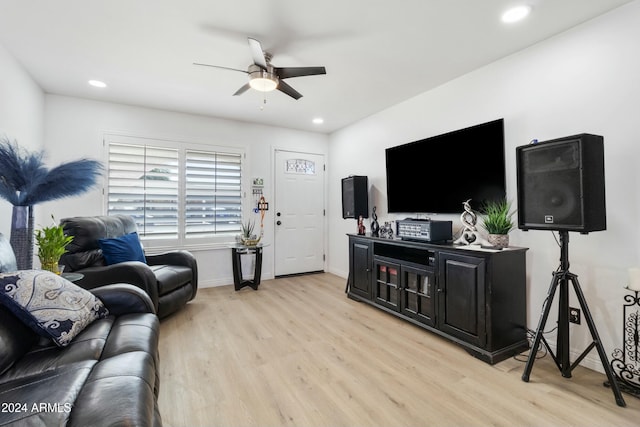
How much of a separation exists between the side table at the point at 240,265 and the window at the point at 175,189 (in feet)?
1.22

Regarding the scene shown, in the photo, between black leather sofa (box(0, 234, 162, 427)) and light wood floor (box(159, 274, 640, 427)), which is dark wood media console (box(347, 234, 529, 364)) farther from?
black leather sofa (box(0, 234, 162, 427))

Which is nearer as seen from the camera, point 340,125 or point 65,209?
point 65,209

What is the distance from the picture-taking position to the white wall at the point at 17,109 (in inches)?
98.7

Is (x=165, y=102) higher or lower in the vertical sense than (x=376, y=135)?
higher

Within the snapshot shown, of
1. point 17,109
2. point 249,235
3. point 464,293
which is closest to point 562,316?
point 464,293

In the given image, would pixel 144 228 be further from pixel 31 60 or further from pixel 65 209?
pixel 31 60

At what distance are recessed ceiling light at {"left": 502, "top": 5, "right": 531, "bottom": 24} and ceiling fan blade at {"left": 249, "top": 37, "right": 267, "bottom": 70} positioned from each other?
68.9 inches

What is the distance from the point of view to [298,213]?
16.5 ft

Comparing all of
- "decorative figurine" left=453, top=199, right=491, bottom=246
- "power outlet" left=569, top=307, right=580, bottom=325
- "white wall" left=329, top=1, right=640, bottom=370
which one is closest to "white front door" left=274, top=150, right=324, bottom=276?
"white wall" left=329, top=1, right=640, bottom=370

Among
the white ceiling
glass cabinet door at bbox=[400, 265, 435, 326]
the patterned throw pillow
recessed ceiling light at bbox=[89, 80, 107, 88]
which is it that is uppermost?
recessed ceiling light at bbox=[89, 80, 107, 88]

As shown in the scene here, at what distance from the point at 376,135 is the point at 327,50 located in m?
1.80

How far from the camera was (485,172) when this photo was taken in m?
2.73

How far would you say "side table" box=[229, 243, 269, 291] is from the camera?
4125 millimetres

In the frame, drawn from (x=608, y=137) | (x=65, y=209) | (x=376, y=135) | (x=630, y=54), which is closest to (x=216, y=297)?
(x=65, y=209)
